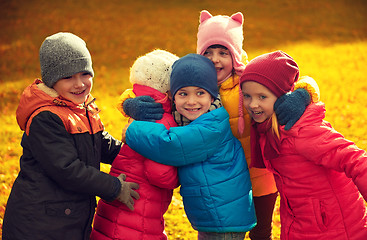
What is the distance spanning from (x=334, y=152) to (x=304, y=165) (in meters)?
0.26

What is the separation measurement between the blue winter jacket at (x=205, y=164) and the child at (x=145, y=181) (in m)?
0.13

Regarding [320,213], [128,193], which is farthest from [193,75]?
[320,213]

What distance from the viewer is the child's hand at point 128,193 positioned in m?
3.33

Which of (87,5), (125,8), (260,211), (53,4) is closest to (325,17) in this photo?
(125,8)

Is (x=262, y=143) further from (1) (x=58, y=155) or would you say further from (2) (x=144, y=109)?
(1) (x=58, y=155)

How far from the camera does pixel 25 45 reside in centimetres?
1249

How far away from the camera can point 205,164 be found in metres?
3.35

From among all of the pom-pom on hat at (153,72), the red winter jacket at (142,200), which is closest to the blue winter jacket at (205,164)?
the red winter jacket at (142,200)

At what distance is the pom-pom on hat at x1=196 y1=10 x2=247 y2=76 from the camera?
3.80 meters

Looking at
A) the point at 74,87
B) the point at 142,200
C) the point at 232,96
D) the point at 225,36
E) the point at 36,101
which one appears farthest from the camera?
the point at 225,36

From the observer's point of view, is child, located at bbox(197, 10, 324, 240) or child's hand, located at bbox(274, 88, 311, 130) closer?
child's hand, located at bbox(274, 88, 311, 130)

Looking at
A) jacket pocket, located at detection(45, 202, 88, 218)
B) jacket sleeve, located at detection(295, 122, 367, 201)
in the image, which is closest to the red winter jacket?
jacket pocket, located at detection(45, 202, 88, 218)

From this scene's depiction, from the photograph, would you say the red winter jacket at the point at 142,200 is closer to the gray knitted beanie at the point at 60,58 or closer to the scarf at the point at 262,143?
the gray knitted beanie at the point at 60,58

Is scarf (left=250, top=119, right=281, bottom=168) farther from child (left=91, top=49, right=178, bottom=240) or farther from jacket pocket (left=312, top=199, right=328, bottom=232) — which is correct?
child (left=91, top=49, right=178, bottom=240)
